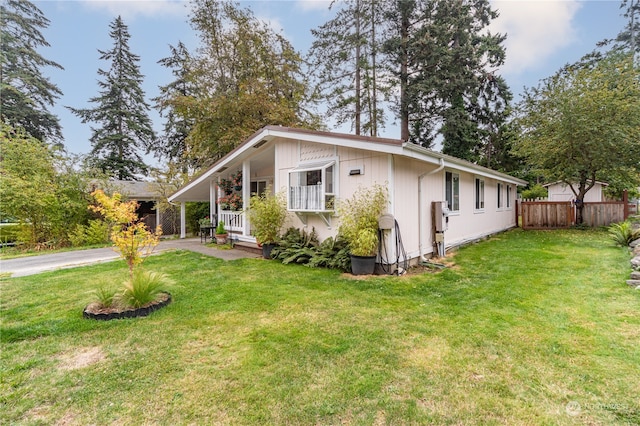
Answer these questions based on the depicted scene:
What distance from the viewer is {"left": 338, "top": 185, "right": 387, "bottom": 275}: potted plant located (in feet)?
19.2

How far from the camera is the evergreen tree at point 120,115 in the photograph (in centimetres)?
2427

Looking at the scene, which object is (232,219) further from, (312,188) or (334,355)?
(334,355)

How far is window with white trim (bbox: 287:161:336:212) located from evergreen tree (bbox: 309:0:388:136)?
34.7 ft

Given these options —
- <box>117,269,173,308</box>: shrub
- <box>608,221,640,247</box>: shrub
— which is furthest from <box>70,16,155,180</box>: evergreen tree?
<box>608,221,640,247</box>: shrub

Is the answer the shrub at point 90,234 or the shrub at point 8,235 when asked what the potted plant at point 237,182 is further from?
the shrub at point 8,235

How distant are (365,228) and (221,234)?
598cm

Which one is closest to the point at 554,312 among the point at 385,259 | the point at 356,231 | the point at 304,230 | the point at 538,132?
the point at 385,259

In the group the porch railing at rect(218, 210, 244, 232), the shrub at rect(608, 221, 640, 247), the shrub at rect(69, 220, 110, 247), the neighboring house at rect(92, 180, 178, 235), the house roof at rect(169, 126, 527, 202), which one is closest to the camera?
the house roof at rect(169, 126, 527, 202)

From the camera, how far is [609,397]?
2215 mm

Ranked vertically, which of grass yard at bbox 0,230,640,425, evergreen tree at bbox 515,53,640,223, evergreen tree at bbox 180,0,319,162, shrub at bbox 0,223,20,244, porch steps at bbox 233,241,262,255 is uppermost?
evergreen tree at bbox 180,0,319,162

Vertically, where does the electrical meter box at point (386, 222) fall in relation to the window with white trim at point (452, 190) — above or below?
below

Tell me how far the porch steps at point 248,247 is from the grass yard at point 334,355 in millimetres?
3455

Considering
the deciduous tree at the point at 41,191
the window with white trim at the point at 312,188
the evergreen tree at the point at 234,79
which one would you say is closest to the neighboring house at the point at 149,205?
the evergreen tree at the point at 234,79

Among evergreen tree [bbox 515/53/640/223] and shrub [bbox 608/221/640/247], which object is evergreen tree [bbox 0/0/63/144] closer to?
evergreen tree [bbox 515/53/640/223]
